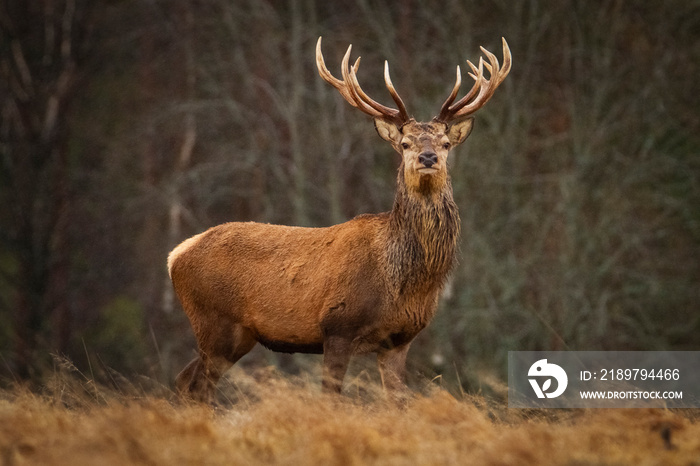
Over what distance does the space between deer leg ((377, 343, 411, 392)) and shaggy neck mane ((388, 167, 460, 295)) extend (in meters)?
0.49

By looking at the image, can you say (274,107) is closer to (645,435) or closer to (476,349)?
(476,349)

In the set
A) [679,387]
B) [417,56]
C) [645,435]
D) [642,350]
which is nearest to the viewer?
[645,435]

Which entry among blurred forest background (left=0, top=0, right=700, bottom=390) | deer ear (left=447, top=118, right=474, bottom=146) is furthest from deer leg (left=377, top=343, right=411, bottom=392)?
blurred forest background (left=0, top=0, right=700, bottom=390)

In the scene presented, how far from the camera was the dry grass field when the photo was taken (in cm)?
468

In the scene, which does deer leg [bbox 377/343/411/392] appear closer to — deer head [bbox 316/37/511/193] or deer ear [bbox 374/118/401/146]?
deer head [bbox 316/37/511/193]

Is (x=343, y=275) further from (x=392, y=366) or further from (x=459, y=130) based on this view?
(x=459, y=130)

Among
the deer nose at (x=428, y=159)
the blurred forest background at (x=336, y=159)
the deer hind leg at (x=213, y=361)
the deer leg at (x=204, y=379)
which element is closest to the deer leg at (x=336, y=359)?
the deer hind leg at (x=213, y=361)

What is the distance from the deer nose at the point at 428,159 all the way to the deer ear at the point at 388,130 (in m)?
0.63

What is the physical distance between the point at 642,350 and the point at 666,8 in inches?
209

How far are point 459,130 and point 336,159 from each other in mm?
8219

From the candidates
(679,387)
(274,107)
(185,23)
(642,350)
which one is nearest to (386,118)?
(679,387)

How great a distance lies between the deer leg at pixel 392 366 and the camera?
720 cm

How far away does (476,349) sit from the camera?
14.8m

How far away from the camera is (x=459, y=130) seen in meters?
7.89
